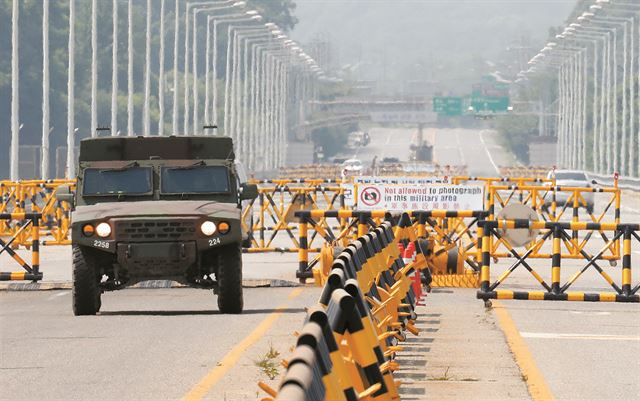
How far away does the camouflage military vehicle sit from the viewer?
19406 millimetres

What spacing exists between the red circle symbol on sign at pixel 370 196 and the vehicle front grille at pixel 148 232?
9.30 meters

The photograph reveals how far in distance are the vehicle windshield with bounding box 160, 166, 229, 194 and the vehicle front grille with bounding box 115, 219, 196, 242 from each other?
4.67 ft

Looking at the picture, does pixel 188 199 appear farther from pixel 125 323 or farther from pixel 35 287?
pixel 35 287

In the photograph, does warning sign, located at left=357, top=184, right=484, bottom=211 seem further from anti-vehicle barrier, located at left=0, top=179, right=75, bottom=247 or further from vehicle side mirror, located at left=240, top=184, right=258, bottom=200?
anti-vehicle barrier, located at left=0, top=179, right=75, bottom=247

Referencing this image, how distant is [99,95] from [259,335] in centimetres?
12639

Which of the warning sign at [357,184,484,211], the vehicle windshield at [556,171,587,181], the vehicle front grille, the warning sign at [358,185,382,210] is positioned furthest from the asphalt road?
the vehicle windshield at [556,171,587,181]

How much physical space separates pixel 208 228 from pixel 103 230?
102 centimetres

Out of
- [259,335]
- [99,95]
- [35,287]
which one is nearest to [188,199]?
[259,335]

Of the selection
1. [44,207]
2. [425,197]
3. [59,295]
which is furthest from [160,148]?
[44,207]

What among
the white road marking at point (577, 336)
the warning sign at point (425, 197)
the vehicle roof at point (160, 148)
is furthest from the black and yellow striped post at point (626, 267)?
the warning sign at point (425, 197)

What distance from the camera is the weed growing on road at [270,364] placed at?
14516mm

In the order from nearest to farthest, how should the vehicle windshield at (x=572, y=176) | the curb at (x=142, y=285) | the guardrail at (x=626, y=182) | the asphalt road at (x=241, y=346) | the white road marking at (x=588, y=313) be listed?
1. the asphalt road at (x=241, y=346)
2. the white road marking at (x=588, y=313)
3. the curb at (x=142, y=285)
4. the vehicle windshield at (x=572, y=176)
5. the guardrail at (x=626, y=182)

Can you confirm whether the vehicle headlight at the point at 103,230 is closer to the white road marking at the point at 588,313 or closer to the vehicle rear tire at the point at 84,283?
the vehicle rear tire at the point at 84,283

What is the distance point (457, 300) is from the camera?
2297 centimetres
